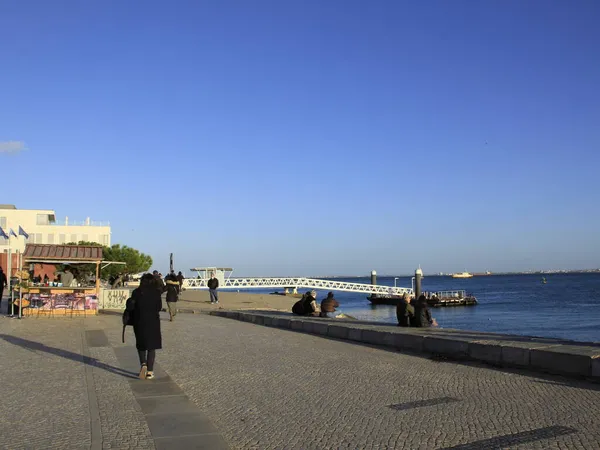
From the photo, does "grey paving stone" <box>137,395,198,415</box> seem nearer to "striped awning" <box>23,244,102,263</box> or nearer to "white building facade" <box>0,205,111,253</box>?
"striped awning" <box>23,244,102,263</box>

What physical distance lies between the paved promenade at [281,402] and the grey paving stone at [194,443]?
0.01 m

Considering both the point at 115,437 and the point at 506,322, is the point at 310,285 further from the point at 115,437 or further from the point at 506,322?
the point at 115,437

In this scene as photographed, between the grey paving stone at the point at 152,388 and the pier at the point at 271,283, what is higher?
the pier at the point at 271,283

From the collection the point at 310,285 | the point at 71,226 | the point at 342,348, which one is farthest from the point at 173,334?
the point at 71,226

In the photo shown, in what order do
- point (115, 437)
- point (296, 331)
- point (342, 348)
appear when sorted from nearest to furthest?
point (115, 437) → point (342, 348) → point (296, 331)

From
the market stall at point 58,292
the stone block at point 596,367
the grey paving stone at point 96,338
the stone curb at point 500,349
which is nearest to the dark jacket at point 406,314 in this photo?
the stone curb at point 500,349

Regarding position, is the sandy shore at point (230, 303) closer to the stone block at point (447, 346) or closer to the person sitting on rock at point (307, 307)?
the person sitting on rock at point (307, 307)

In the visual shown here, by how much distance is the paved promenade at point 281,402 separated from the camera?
6164mm

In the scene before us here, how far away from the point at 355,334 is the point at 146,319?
668 centimetres

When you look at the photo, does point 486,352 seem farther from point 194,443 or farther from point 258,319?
point 258,319

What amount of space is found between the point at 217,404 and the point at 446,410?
2.71 meters

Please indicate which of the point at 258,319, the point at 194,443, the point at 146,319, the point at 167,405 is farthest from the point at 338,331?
the point at 194,443

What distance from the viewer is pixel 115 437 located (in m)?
6.23

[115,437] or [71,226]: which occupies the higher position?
[71,226]
